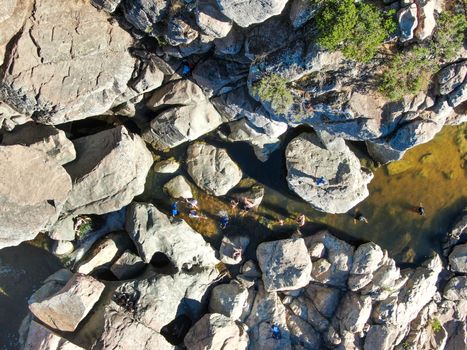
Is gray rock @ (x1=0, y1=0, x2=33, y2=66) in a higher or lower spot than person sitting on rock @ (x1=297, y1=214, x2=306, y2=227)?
higher

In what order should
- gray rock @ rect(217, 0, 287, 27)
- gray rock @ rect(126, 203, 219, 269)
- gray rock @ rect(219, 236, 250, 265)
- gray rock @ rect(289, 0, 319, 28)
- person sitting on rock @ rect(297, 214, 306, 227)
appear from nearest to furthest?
1. gray rock @ rect(217, 0, 287, 27)
2. gray rock @ rect(289, 0, 319, 28)
3. gray rock @ rect(126, 203, 219, 269)
4. gray rock @ rect(219, 236, 250, 265)
5. person sitting on rock @ rect(297, 214, 306, 227)

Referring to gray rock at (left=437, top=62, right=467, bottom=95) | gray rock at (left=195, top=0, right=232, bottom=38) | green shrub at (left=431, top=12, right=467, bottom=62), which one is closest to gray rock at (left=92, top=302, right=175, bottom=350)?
gray rock at (left=195, top=0, right=232, bottom=38)

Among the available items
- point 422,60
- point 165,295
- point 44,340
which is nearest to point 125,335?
point 165,295

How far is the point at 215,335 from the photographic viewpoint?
1911cm

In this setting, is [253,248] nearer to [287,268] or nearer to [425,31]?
[287,268]

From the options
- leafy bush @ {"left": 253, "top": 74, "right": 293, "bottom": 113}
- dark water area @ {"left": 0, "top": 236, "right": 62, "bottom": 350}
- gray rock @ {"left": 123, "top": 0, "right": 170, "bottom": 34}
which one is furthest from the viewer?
dark water area @ {"left": 0, "top": 236, "right": 62, "bottom": 350}

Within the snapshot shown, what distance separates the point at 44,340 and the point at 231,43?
15.8 metres

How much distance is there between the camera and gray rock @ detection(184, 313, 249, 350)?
62.8 ft

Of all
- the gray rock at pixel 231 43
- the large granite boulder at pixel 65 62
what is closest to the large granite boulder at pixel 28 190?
the large granite boulder at pixel 65 62

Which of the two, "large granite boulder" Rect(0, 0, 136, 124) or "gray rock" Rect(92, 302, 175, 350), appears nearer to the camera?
"large granite boulder" Rect(0, 0, 136, 124)

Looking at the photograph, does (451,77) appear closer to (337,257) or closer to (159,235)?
(337,257)

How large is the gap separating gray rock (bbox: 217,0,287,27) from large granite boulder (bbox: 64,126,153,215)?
26.4 feet

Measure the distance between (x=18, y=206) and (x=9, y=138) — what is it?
3.34 metres

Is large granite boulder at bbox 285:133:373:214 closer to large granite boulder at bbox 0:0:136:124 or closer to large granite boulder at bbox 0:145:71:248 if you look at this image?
large granite boulder at bbox 0:0:136:124
